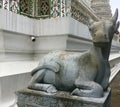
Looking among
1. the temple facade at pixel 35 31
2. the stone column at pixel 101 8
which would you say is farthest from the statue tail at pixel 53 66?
the stone column at pixel 101 8

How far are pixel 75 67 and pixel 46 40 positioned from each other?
1.58m

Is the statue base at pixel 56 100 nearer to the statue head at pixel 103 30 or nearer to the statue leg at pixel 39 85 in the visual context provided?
the statue leg at pixel 39 85

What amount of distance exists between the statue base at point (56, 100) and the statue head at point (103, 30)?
1.03 feet

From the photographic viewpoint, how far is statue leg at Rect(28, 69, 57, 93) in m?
1.46

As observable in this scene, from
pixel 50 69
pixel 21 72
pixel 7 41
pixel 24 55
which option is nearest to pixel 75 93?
pixel 50 69

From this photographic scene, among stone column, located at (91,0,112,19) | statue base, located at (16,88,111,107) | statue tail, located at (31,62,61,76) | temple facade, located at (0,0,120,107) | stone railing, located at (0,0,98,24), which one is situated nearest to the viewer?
statue base, located at (16,88,111,107)

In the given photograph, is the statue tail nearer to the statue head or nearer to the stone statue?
the stone statue

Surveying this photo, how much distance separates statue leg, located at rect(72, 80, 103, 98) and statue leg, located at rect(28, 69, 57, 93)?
6.6 inches

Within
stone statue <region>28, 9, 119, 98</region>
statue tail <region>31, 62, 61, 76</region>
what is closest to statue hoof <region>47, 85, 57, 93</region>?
stone statue <region>28, 9, 119, 98</region>

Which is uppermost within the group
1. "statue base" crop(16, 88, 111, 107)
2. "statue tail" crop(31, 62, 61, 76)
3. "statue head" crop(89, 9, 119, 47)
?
"statue head" crop(89, 9, 119, 47)

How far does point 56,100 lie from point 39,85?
180 mm

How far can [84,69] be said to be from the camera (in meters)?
1.40

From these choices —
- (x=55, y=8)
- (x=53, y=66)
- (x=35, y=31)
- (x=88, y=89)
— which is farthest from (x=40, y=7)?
(x=88, y=89)

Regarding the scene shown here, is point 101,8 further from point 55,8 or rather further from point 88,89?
point 88,89
